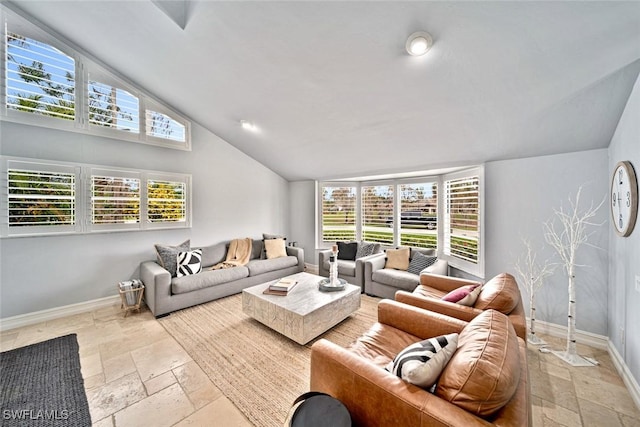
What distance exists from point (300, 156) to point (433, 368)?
3930 mm

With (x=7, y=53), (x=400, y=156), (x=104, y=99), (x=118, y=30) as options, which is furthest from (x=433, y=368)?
(x=7, y=53)

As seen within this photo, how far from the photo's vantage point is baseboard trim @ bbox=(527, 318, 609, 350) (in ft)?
7.91

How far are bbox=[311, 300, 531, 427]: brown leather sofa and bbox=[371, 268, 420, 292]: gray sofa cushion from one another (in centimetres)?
196

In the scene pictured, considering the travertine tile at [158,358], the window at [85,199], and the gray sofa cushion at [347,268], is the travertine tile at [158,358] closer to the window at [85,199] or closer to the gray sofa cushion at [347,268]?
the window at [85,199]

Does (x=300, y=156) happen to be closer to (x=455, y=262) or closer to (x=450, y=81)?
(x=450, y=81)

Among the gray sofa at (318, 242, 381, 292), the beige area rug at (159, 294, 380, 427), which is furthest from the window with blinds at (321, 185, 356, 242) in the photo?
the beige area rug at (159, 294, 380, 427)

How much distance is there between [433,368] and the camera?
1.05 meters

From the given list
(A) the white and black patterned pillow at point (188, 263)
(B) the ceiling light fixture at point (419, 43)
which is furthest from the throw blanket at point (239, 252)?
(B) the ceiling light fixture at point (419, 43)

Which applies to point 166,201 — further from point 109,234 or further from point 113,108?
point 113,108

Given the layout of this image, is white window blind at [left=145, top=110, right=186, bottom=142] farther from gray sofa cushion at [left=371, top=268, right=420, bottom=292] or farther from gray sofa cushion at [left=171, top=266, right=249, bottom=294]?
gray sofa cushion at [left=371, top=268, right=420, bottom=292]

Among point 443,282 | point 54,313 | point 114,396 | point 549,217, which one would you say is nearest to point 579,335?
point 549,217

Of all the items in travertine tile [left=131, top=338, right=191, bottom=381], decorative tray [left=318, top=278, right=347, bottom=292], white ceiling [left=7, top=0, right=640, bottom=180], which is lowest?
travertine tile [left=131, top=338, right=191, bottom=381]

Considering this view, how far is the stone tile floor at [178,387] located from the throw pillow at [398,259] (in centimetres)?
174

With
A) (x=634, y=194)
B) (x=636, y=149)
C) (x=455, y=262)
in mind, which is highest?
(x=636, y=149)
